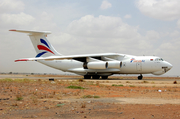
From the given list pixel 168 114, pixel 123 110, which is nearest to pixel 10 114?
pixel 123 110

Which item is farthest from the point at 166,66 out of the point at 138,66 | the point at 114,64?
the point at 114,64

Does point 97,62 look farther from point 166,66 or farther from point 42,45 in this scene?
point 42,45

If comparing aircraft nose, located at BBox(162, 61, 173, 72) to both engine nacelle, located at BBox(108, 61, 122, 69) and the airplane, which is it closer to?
the airplane

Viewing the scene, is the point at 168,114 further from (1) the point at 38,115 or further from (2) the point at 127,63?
(2) the point at 127,63

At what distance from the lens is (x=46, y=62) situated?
32594 millimetres

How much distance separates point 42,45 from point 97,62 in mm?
9052

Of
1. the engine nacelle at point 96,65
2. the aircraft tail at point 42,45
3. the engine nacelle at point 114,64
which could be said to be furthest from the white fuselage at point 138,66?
the aircraft tail at point 42,45

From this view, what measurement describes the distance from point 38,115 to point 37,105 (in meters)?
1.60

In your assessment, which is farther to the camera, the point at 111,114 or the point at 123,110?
the point at 123,110

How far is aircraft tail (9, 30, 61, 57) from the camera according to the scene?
1230 inches

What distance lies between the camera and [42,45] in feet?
103

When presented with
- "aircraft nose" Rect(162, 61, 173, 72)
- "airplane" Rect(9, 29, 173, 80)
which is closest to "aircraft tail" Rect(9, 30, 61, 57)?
"airplane" Rect(9, 29, 173, 80)

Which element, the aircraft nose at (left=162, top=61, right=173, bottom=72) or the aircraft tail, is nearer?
the aircraft nose at (left=162, top=61, right=173, bottom=72)

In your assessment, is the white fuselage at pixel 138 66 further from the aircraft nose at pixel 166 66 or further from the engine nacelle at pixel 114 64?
the engine nacelle at pixel 114 64
